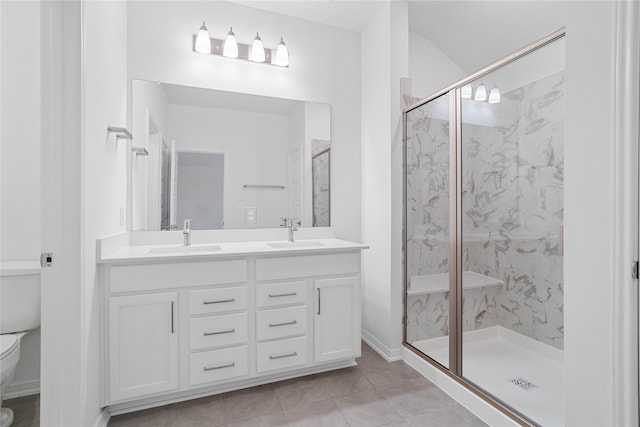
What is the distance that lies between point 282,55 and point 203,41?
571 mm

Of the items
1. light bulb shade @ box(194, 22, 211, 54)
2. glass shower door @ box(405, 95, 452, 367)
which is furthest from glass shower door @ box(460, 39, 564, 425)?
light bulb shade @ box(194, 22, 211, 54)

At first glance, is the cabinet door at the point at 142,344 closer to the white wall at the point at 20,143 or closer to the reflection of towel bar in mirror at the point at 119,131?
the white wall at the point at 20,143

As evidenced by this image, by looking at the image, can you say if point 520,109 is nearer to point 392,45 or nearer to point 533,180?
point 533,180

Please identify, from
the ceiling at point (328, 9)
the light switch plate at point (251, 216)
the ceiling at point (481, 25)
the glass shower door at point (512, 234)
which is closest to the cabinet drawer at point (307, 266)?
the light switch plate at point (251, 216)

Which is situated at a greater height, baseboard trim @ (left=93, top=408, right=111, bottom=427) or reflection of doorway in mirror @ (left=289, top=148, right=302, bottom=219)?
reflection of doorway in mirror @ (left=289, top=148, right=302, bottom=219)

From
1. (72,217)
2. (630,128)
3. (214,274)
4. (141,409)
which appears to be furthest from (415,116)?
(141,409)

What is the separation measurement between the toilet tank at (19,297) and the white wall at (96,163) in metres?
0.41

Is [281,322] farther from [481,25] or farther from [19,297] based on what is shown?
[481,25]

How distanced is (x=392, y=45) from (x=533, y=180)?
1366mm

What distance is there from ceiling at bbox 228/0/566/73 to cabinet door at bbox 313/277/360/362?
6.69ft

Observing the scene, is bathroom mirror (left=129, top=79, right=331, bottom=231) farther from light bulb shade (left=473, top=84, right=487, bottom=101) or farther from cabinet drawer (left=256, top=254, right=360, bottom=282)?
light bulb shade (left=473, top=84, right=487, bottom=101)

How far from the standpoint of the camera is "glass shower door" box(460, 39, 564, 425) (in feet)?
5.61

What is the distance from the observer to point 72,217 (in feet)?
4.40

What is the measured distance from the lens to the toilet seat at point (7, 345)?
1.42 m
